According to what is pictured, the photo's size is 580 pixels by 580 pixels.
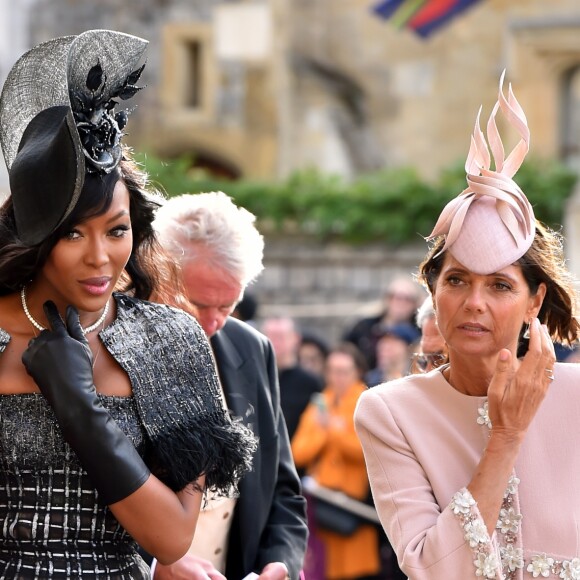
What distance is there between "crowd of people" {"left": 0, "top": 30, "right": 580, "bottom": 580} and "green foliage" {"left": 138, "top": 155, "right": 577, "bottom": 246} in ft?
39.2

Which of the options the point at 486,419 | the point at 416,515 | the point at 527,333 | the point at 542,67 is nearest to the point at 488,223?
the point at 527,333

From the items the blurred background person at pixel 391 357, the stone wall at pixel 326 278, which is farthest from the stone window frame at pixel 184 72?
the blurred background person at pixel 391 357

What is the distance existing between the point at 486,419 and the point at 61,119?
1.30 meters

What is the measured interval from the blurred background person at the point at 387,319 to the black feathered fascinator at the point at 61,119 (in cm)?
756

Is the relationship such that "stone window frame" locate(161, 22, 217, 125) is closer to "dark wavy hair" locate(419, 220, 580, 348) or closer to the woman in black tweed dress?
"dark wavy hair" locate(419, 220, 580, 348)

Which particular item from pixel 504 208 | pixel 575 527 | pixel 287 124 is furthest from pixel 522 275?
pixel 287 124

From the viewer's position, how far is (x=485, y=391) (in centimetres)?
376

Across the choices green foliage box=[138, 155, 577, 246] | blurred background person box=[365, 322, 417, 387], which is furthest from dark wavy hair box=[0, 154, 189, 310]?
green foliage box=[138, 155, 577, 246]

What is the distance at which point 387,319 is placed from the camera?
1159cm

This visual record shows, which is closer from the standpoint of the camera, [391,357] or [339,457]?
[339,457]

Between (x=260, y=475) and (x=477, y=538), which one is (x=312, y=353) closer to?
(x=260, y=475)

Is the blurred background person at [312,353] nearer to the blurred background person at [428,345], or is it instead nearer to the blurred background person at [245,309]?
the blurred background person at [245,309]

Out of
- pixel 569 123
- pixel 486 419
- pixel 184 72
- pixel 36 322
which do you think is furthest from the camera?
pixel 184 72

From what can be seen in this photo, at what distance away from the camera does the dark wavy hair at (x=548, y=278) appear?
148 inches
